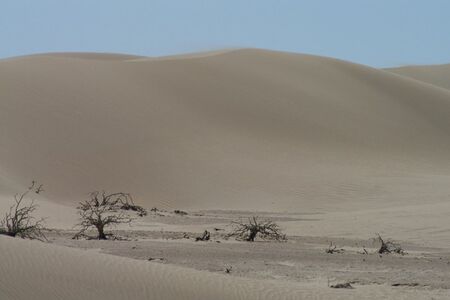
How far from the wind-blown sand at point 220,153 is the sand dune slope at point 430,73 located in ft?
137

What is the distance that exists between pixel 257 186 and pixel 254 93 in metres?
15.0

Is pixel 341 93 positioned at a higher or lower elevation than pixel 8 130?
higher

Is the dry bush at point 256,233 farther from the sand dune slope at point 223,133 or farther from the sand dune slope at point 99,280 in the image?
the sand dune slope at point 223,133

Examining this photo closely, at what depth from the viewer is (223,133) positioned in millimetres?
36156

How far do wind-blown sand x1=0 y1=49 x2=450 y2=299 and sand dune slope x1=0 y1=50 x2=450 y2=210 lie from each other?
0.09m

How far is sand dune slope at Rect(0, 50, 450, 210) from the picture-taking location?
28.1 m

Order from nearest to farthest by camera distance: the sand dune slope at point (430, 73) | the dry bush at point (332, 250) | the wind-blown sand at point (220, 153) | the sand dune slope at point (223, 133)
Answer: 1. the wind-blown sand at point (220, 153)
2. the dry bush at point (332, 250)
3. the sand dune slope at point (223, 133)
4. the sand dune slope at point (430, 73)

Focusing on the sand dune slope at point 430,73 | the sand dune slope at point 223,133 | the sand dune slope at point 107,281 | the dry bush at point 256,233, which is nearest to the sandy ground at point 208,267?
the sand dune slope at point 107,281

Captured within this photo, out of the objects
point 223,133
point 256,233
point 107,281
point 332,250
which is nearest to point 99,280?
point 107,281

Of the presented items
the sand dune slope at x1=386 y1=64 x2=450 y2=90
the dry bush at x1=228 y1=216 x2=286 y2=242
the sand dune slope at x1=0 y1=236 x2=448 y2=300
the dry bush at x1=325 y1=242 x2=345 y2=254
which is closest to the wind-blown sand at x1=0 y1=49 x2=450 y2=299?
the sand dune slope at x1=0 y1=236 x2=448 y2=300

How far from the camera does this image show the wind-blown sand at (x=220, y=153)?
30.6 feet

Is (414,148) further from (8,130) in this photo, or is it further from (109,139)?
(8,130)

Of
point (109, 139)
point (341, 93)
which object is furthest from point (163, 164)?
point (341, 93)

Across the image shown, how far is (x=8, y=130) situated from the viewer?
3061 centimetres
